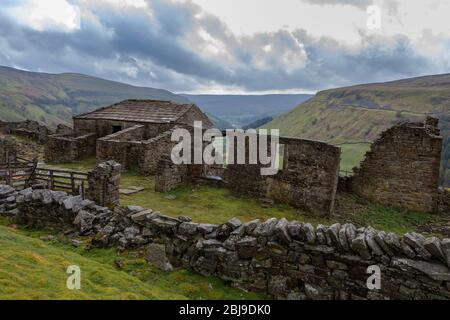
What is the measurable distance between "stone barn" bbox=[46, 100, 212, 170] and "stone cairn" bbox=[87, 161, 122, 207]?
8.64 m

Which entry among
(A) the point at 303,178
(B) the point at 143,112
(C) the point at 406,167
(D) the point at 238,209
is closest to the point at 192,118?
(B) the point at 143,112

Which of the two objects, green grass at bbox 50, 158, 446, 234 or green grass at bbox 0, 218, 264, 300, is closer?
green grass at bbox 0, 218, 264, 300

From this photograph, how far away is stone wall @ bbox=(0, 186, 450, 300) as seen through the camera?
752 cm

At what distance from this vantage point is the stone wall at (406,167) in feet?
67.7

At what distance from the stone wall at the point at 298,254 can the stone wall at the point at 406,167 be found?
14774mm

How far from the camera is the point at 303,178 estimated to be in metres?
19.1

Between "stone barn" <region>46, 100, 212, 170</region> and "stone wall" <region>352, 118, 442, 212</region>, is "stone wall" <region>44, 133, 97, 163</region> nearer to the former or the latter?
"stone barn" <region>46, 100, 212, 170</region>

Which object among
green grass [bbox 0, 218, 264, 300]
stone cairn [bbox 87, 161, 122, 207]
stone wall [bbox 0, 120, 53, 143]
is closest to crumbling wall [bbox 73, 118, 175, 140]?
stone wall [bbox 0, 120, 53, 143]

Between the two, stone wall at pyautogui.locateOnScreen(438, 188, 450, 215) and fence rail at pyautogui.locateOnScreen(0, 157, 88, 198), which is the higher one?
fence rail at pyautogui.locateOnScreen(0, 157, 88, 198)

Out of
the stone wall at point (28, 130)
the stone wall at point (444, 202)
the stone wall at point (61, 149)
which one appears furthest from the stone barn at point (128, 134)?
the stone wall at point (444, 202)

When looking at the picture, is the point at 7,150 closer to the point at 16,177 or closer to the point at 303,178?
the point at 16,177

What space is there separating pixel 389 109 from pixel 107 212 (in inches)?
8400

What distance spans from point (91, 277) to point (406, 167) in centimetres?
1939
